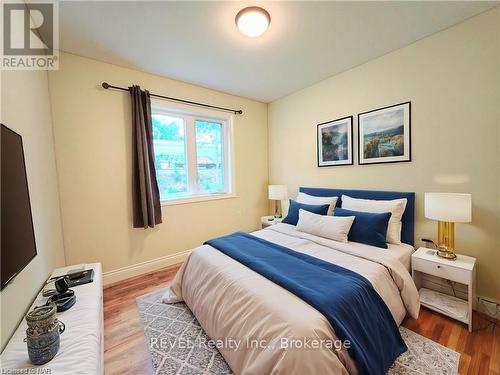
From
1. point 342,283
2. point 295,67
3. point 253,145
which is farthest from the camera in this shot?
point 253,145

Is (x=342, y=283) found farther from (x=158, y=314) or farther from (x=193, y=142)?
(x=193, y=142)

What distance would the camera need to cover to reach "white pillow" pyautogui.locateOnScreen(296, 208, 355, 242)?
2178 millimetres

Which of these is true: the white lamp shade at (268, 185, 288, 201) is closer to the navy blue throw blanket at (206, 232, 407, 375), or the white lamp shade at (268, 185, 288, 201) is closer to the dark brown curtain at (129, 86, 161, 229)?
the navy blue throw blanket at (206, 232, 407, 375)

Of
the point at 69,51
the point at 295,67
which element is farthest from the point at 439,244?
the point at 69,51

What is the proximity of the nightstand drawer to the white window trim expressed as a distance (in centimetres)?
259

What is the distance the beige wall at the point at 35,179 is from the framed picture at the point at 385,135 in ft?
10.4

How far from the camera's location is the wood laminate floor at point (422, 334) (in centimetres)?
140

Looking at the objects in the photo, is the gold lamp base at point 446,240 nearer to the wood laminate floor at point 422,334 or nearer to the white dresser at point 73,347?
the wood laminate floor at point 422,334

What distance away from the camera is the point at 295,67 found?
8.70 ft

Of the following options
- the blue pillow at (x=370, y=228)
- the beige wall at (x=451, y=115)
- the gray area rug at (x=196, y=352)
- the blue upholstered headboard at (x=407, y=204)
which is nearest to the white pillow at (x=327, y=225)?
the blue pillow at (x=370, y=228)

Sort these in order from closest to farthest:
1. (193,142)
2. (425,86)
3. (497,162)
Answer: (497,162) → (425,86) → (193,142)

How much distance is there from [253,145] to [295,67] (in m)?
1.53

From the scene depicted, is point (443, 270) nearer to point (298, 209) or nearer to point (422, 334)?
point (422, 334)

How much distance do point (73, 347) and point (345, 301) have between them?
1.45m
